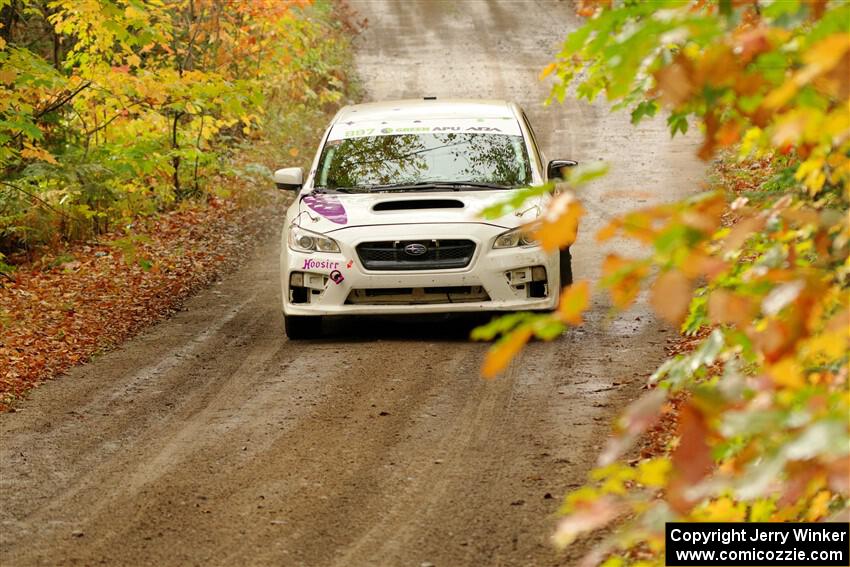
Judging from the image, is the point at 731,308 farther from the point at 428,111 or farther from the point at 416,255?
the point at 428,111

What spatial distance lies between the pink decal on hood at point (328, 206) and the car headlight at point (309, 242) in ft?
0.62

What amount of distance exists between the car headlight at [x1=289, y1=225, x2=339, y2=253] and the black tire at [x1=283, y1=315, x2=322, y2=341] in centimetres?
63

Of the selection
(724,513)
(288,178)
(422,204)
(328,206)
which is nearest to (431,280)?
(422,204)

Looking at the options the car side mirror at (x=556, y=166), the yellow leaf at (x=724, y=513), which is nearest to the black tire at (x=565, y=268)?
the car side mirror at (x=556, y=166)

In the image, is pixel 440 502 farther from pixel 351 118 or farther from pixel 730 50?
pixel 351 118

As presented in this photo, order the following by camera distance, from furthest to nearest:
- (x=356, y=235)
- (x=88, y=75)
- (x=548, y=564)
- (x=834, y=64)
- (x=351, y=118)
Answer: (x=88, y=75) → (x=351, y=118) → (x=356, y=235) → (x=548, y=564) → (x=834, y=64)

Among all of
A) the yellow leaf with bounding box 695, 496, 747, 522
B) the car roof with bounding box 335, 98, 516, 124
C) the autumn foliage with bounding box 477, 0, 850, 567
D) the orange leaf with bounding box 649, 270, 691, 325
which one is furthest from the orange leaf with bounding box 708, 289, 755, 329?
the car roof with bounding box 335, 98, 516, 124

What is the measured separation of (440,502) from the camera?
5.97 m

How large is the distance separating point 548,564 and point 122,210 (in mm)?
12683

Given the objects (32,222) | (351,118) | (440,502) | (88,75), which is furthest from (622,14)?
(32,222)

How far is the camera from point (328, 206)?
396 inches

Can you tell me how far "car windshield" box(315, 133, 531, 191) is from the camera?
34.2ft

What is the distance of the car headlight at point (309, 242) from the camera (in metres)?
9.78

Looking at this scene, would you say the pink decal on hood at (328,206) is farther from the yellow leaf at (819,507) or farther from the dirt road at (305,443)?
the yellow leaf at (819,507)
